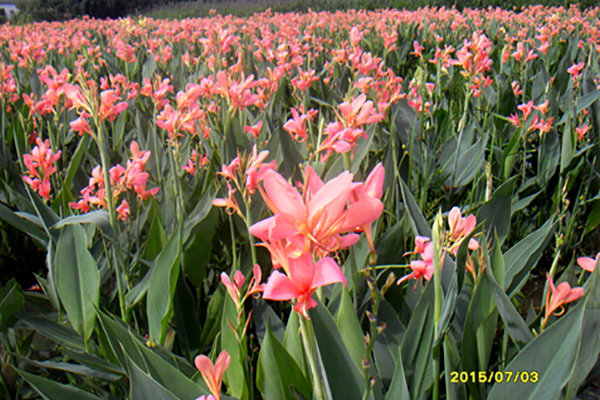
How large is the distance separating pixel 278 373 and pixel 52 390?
0.38 m

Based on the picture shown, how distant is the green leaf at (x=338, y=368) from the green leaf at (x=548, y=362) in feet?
0.66

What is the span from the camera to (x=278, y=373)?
0.78 m

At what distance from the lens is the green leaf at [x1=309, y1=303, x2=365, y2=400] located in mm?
731

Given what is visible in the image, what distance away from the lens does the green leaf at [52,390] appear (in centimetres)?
77

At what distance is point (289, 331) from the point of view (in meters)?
0.86

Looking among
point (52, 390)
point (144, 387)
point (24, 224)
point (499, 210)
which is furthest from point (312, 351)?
point (24, 224)

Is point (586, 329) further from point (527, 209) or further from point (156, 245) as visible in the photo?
point (527, 209)

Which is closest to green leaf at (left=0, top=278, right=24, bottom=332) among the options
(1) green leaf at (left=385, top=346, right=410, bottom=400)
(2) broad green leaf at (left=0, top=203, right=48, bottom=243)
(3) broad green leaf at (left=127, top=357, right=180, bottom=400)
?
(2) broad green leaf at (left=0, top=203, right=48, bottom=243)

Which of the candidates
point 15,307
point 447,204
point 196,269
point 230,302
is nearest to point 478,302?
point 230,302

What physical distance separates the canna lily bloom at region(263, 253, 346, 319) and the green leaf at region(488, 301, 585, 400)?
370 mm

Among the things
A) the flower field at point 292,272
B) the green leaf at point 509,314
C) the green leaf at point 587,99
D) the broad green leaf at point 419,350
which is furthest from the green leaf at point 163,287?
the green leaf at point 587,99

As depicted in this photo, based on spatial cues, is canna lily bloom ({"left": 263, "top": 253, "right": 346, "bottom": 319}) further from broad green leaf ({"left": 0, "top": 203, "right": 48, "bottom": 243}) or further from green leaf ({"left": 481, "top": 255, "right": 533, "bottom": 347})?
broad green leaf ({"left": 0, "top": 203, "right": 48, "bottom": 243})

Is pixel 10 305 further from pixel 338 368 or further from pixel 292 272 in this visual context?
pixel 292 272

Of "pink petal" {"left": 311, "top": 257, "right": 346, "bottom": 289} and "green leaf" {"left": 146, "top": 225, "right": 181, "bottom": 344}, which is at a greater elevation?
"pink petal" {"left": 311, "top": 257, "right": 346, "bottom": 289}
